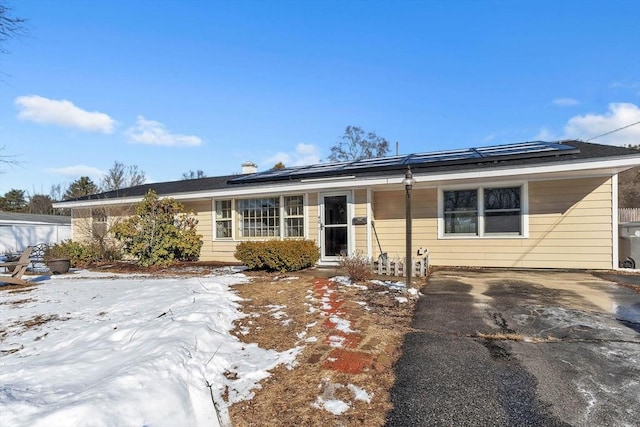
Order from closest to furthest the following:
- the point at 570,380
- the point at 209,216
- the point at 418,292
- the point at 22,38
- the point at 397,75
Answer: the point at 570,380 < the point at 418,292 < the point at 22,38 < the point at 209,216 < the point at 397,75

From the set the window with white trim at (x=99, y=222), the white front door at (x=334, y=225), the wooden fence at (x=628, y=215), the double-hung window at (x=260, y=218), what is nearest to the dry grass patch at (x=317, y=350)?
the white front door at (x=334, y=225)

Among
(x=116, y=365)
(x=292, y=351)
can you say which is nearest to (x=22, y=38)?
(x=116, y=365)

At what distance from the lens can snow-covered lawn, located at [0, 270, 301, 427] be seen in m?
2.27

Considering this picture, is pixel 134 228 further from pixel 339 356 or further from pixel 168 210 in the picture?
pixel 339 356

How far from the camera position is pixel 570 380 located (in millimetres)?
2893

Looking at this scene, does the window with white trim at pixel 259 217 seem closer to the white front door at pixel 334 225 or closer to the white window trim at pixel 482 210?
the white front door at pixel 334 225

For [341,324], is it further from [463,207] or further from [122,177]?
[122,177]

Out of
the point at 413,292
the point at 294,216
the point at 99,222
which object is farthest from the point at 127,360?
the point at 99,222

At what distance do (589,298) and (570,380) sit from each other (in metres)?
3.40

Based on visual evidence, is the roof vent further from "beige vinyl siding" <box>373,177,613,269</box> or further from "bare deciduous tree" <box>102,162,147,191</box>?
"bare deciduous tree" <box>102,162,147,191</box>

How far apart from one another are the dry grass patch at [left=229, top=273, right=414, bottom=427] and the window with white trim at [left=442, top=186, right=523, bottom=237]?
4.20 metres

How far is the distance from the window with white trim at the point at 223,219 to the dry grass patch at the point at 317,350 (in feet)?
18.4

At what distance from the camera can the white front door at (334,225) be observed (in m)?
9.85

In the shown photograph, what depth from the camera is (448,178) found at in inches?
339
